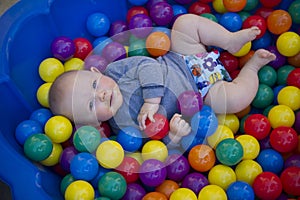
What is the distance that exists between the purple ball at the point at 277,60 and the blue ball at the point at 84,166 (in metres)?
0.61

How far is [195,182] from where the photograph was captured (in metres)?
1.05

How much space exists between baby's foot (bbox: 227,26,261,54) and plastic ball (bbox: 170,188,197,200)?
0.44 m

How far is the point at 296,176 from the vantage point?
0.99 meters

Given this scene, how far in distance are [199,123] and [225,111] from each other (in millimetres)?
105

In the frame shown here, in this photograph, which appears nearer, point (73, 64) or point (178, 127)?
point (178, 127)

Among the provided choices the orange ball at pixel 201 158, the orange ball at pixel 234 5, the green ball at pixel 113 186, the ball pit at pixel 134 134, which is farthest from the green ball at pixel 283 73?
the green ball at pixel 113 186

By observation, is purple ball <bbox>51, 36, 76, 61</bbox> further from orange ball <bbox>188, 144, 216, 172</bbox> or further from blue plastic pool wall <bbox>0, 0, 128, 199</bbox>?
orange ball <bbox>188, 144, 216, 172</bbox>

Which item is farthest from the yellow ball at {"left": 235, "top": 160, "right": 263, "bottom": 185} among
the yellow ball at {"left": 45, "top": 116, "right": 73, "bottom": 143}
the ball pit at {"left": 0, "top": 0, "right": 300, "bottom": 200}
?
the yellow ball at {"left": 45, "top": 116, "right": 73, "bottom": 143}

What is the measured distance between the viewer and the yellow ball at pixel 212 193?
0.98 m

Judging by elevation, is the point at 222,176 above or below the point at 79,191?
below

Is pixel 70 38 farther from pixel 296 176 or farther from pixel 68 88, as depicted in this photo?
pixel 296 176

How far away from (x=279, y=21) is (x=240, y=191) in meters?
0.55

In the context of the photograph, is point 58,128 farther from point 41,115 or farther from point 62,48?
point 62,48

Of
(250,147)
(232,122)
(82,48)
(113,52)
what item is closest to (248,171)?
(250,147)
